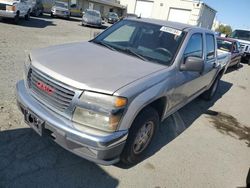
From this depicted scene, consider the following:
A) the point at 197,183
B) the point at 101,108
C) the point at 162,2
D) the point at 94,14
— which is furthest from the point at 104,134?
the point at 162,2

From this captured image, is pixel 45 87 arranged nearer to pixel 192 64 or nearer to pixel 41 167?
pixel 41 167

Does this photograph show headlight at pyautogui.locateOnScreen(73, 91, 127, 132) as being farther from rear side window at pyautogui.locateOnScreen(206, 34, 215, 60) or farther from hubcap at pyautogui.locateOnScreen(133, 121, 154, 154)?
rear side window at pyautogui.locateOnScreen(206, 34, 215, 60)

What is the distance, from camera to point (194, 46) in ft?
13.6

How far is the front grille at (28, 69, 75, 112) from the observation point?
2553 mm

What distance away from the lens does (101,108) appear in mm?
2434

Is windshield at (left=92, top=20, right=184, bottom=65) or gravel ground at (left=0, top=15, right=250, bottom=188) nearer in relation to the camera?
gravel ground at (left=0, top=15, right=250, bottom=188)

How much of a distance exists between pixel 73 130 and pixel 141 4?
4655 cm

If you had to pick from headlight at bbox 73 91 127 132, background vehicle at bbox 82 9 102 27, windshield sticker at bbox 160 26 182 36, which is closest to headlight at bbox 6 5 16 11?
background vehicle at bbox 82 9 102 27

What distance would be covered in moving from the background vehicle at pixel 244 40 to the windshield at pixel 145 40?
14570mm

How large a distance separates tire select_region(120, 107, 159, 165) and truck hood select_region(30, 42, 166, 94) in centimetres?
54

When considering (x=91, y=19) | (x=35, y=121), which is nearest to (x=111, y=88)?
(x=35, y=121)

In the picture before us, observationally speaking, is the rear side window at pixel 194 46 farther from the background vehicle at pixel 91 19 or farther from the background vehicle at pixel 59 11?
the background vehicle at pixel 59 11

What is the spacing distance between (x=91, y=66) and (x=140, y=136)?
1.14 metres

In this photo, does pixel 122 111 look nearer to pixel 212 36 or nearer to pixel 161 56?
pixel 161 56
